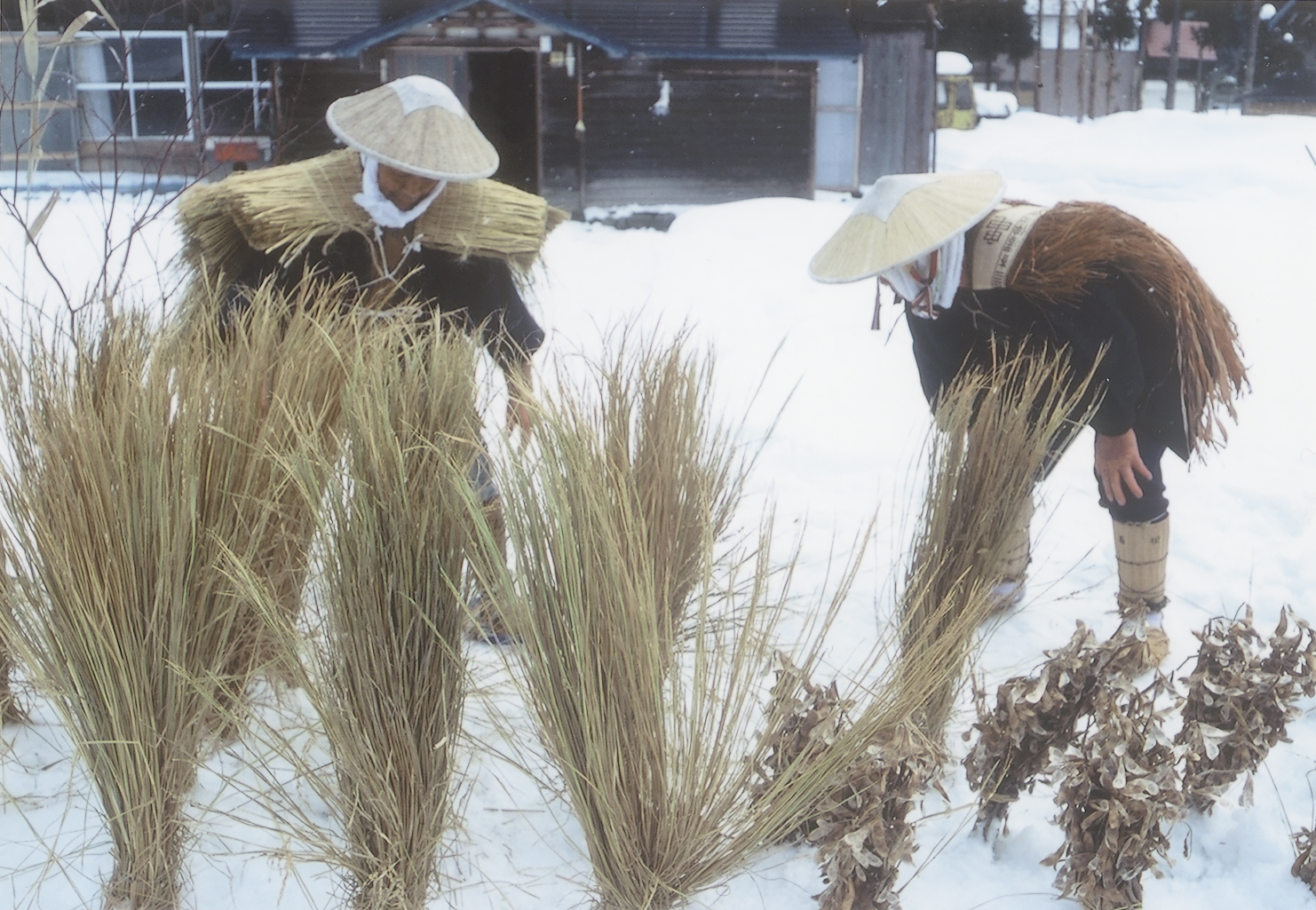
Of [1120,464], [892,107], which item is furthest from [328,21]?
[1120,464]

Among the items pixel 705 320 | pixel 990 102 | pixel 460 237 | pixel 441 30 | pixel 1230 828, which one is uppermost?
pixel 441 30

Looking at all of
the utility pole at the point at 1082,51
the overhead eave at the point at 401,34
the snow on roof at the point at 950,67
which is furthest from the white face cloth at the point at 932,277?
the snow on roof at the point at 950,67

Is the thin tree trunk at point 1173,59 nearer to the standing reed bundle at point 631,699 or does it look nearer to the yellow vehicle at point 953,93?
the standing reed bundle at point 631,699

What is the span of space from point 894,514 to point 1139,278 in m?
0.70

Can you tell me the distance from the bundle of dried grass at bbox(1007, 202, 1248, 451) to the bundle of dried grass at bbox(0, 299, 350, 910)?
127 cm

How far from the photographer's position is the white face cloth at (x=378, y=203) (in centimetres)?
196

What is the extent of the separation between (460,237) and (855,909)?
51.2 inches

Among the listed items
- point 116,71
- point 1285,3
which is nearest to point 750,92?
point 116,71

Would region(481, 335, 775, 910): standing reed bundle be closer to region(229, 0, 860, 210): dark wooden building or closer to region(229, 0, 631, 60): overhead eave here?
region(229, 0, 631, 60): overhead eave

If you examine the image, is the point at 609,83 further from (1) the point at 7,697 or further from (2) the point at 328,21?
(1) the point at 7,697

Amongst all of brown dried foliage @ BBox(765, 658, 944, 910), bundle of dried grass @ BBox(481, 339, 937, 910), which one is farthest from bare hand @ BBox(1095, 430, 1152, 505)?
bundle of dried grass @ BBox(481, 339, 937, 910)

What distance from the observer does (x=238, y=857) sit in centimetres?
139

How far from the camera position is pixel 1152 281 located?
1982 millimetres

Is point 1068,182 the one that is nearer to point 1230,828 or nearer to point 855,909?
point 1230,828
